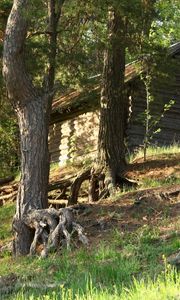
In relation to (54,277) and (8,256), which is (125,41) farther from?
(54,277)

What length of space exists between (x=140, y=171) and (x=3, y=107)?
4.21 meters

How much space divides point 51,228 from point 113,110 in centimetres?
519

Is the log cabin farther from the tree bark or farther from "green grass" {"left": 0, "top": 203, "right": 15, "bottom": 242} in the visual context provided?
the tree bark

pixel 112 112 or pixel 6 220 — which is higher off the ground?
pixel 112 112

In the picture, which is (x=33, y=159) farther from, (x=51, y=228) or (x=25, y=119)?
(x=51, y=228)

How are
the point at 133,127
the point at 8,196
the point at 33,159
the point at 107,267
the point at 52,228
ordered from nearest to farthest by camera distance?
the point at 107,267 < the point at 52,228 < the point at 33,159 < the point at 8,196 < the point at 133,127

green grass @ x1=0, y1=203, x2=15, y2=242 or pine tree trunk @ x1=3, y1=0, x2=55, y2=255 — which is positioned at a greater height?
pine tree trunk @ x1=3, y1=0, x2=55, y2=255

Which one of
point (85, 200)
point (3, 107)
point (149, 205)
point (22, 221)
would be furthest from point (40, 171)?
point (3, 107)

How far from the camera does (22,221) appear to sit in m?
11.3

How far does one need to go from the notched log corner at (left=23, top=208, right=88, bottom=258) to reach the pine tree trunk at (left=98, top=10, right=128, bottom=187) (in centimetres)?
393

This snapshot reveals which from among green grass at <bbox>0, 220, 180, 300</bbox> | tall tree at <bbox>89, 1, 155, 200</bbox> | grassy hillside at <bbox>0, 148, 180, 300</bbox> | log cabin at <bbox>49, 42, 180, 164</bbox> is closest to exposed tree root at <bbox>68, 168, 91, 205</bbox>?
tall tree at <bbox>89, 1, 155, 200</bbox>

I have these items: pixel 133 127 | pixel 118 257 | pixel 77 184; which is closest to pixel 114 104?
pixel 77 184

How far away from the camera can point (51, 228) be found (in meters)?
10.6

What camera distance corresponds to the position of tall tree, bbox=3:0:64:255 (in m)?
11.5
